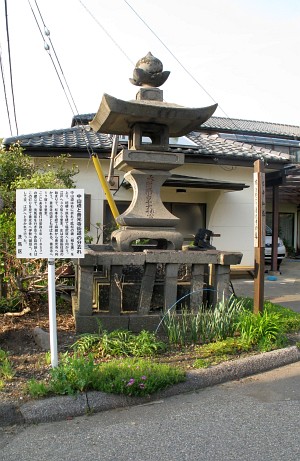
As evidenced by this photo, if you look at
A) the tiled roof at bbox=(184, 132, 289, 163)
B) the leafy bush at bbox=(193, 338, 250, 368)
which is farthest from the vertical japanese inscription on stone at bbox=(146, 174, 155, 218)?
the tiled roof at bbox=(184, 132, 289, 163)

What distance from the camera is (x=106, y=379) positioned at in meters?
3.81

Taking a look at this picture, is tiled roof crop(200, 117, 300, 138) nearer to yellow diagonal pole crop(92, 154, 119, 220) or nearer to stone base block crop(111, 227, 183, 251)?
yellow diagonal pole crop(92, 154, 119, 220)

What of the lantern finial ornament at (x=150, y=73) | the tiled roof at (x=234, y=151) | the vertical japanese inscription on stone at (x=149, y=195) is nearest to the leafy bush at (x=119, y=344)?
the vertical japanese inscription on stone at (x=149, y=195)

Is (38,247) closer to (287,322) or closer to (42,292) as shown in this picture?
(42,292)

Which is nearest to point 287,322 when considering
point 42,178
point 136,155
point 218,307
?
point 218,307

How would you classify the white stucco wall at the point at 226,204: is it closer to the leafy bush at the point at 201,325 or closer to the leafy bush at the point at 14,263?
the leafy bush at the point at 14,263

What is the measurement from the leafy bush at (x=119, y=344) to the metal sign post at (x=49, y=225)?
802 millimetres

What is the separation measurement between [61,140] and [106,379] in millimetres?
7816

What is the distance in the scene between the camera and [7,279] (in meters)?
6.50

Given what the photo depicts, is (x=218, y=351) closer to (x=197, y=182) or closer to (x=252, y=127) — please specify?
(x=197, y=182)

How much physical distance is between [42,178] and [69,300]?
2212 millimetres

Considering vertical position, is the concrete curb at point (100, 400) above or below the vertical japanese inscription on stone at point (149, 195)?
below

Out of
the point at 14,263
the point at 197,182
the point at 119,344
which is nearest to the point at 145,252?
the point at 119,344

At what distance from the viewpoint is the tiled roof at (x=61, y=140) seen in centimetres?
982
